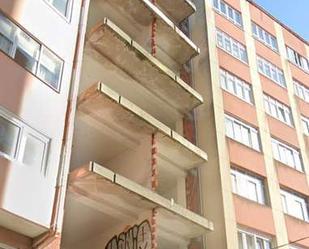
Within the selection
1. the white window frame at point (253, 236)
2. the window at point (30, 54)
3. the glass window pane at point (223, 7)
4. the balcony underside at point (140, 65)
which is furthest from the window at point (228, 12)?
the window at point (30, 54)

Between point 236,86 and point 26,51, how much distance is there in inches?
403

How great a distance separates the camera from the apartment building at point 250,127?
14.7m

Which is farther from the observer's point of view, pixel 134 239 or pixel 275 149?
pixel 275 149

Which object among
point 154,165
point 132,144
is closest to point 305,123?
point 132,144

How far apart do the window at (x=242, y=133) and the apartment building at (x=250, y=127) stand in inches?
1.7

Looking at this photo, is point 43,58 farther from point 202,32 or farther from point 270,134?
point 270,134

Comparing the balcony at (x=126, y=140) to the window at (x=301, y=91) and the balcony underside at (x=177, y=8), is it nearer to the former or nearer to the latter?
the balcony underside at (x=177, y=8)

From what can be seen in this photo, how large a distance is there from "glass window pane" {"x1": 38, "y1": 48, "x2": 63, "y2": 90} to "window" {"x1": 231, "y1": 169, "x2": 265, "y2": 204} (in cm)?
720

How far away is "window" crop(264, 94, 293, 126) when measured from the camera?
19656mm

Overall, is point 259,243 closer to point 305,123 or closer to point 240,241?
point 240,241

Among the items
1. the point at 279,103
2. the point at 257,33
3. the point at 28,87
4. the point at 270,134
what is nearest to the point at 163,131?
the point at 28,87

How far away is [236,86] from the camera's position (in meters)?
18.5

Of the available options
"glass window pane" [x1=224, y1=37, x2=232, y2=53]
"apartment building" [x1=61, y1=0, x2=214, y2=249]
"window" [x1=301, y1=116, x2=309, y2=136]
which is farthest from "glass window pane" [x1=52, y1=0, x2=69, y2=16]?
"window" [x1=301, y1=116, x2=309, y2=136]

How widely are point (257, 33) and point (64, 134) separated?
1444 centimetres
